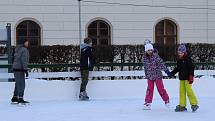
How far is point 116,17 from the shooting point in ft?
69.3

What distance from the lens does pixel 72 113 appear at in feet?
38.6

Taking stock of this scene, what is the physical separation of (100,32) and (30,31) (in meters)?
2.66

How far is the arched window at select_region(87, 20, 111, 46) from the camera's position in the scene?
21219 mm

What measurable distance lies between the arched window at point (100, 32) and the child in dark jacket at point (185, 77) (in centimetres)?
944

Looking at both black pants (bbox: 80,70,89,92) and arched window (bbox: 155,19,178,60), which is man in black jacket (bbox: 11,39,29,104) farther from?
arched window (bbox: 155,19,178,60)

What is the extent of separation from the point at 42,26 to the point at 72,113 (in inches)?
371

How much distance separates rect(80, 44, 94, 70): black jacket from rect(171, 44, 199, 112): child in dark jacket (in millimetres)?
3069

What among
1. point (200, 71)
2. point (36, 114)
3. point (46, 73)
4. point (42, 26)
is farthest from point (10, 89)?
point (42, 26)

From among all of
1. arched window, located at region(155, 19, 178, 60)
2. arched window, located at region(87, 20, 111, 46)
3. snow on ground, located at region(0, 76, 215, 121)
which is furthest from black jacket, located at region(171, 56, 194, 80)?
arched window, located at region(155, 19, 178, 60)

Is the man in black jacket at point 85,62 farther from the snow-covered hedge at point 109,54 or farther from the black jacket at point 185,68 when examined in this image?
the snow-covered hedge at point 109,54

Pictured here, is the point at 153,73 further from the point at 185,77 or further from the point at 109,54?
the point at 109,54

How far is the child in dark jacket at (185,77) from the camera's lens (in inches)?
464

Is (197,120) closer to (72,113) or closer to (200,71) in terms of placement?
(72,113)

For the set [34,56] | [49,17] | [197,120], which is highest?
[49,17]
